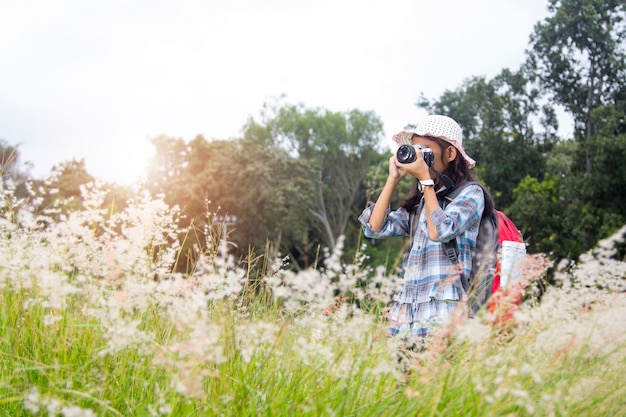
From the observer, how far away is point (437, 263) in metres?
3.48

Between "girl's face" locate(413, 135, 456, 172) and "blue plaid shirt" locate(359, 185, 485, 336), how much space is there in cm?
28

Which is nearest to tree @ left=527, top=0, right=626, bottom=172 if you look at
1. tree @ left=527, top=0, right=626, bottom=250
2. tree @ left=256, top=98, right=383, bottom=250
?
tree @ left=527, top=0, right=626, bottom=250

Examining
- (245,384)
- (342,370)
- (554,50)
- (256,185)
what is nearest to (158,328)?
(245,384)

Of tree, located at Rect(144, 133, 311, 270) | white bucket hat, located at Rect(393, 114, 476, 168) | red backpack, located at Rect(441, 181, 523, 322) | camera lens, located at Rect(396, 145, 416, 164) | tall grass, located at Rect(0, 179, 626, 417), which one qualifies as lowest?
tall grass, located at Rect(0, 179, 626, 417)

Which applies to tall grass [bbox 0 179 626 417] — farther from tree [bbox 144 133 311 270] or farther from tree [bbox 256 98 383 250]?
tree [bbox 256 98 383 250]

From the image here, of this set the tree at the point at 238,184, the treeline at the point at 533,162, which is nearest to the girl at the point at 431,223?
the treeline at the point at 533,162

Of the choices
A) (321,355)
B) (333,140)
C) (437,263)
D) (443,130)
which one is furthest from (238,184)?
(321,355)

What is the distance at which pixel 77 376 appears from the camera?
253cm

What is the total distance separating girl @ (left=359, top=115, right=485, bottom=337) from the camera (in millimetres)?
3299

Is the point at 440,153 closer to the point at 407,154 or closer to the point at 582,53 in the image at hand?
the point at 407,154

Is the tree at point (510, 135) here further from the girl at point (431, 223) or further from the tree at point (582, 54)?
the girl at point (431, 223)

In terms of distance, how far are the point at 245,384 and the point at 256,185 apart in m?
34.2

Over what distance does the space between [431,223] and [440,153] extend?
22.4 inches

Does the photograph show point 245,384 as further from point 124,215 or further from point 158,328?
point 124,215
